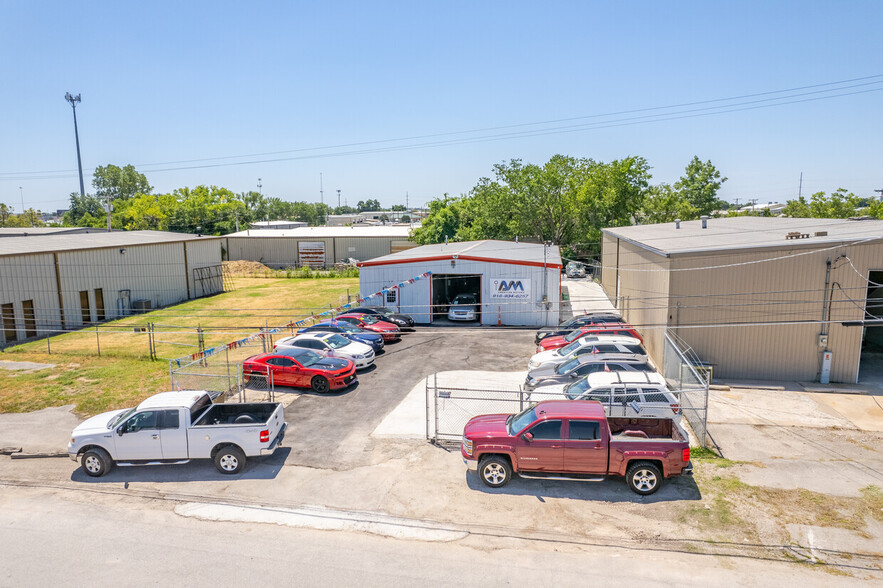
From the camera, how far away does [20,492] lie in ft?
42.0

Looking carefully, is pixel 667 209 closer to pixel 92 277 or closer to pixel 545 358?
pixel 545 358

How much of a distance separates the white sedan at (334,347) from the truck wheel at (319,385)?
6.37ft

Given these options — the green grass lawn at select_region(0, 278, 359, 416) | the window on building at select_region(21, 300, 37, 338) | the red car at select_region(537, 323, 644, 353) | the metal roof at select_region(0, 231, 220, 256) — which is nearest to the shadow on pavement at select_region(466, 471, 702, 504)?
the red car at select_region(537, 323, 644, 353)

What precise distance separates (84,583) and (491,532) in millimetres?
6913

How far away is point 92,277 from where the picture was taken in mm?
35094

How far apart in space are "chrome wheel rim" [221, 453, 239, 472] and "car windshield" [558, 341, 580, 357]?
37.6 ft

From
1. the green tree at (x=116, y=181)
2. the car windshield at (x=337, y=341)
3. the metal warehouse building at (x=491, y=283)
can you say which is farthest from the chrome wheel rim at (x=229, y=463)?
the green tree at (x=116, y=181)

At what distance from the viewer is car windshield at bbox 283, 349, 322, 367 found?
766 inches

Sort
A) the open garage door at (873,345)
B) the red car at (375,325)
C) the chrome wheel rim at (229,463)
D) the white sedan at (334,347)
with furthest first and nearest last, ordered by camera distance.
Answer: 1. the red car at (375,325)
2. the white sedan at (334,347)
3. the open garage door at (873,345)
4. the chrome wheel rim at (229,463)

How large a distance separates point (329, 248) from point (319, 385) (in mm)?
45602

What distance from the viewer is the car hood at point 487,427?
12349 mm

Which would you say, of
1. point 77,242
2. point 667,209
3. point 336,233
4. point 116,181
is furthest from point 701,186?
point 116,181

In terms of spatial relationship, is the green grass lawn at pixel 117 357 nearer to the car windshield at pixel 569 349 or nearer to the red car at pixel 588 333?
the red car at pixel 588 333

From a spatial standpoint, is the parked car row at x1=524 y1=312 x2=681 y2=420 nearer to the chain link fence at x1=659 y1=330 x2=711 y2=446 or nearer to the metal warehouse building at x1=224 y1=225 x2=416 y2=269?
the chain link fence at x1=659 y1=330 x2=711 y2=446
